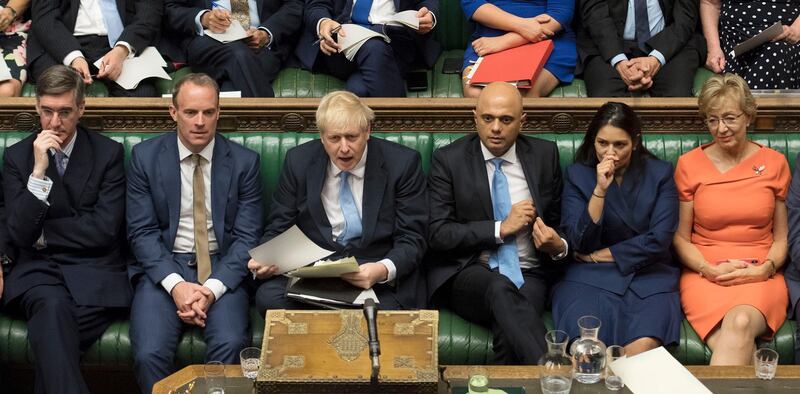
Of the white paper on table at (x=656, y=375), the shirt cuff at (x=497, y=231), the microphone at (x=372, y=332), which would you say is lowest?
the white paper on table at (x=656, y=375)

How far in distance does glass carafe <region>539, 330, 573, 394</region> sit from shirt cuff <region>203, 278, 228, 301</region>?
4.37 feet

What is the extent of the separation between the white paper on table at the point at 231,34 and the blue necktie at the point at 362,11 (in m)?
0.48

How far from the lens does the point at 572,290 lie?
3934 mm

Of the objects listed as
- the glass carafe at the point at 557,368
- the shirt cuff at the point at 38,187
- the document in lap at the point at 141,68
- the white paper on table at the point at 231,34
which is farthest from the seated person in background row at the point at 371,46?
the glass carafe at the point at 557,368

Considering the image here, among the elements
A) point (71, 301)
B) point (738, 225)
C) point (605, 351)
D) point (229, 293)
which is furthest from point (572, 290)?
point (71, 301)

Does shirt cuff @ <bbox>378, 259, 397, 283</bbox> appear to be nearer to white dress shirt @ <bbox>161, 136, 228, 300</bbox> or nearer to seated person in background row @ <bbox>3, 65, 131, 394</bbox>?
white dress shirt @ <bbox>161, 136, 228, 300</bbox>

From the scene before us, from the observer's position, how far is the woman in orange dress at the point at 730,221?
3834 millimetres

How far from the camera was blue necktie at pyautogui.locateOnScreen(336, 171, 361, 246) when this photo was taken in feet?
13.0

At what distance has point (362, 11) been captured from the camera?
16.1 ft

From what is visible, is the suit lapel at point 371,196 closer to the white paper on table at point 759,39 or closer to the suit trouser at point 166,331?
the suit trouser at point 166,331

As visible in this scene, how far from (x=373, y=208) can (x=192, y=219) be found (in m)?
0.64

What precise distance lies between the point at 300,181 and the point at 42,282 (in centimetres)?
93

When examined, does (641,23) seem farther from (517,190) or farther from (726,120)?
(517,190)

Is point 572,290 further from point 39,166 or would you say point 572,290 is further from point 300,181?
point 39,166
